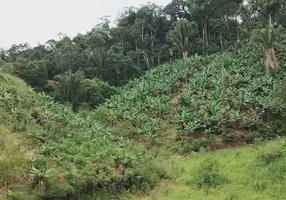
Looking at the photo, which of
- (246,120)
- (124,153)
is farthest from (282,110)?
(124,153)

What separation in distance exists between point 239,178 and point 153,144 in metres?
8.80

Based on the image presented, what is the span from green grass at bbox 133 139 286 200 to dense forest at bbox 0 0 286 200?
0.05 m

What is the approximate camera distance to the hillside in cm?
1389

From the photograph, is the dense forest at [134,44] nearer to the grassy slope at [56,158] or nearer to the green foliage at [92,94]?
the green foliage at [92,94]

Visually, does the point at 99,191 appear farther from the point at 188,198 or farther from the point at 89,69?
the point at 89,69

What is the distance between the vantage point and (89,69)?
153 feet

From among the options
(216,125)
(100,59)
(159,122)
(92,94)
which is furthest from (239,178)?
(100,59)

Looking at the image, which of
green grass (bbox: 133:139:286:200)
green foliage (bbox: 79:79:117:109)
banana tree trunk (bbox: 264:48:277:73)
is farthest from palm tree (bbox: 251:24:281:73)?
green foliage (bbox: 79:79:117:109)

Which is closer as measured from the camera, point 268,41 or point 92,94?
point 268,41

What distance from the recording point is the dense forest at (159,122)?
14.4 metres

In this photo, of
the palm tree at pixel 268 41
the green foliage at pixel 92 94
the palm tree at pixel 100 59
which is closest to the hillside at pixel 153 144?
the palm tree at pixel 268 41

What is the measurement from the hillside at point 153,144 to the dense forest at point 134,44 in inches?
397

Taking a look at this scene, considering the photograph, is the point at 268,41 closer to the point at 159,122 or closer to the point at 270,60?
the point at 270,60

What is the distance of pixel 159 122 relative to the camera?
88.7ft
